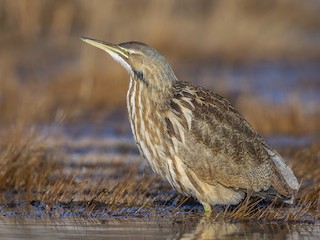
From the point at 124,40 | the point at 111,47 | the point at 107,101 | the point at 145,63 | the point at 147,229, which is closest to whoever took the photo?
the point at 147,229

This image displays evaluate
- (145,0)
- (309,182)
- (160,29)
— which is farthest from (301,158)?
(145,0)

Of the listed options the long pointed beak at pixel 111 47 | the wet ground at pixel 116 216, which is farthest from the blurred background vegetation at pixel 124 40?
the long pointed beak at pixel 111 47

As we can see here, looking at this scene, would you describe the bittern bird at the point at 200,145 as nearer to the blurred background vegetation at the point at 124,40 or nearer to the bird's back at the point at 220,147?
the bird's back at the point at 220,147

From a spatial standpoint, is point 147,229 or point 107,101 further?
point 107,101

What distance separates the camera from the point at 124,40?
13.8 meters

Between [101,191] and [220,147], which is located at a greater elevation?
[220,147]

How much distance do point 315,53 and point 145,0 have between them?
3105mm

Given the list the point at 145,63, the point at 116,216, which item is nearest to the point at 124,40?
the point at 145,63

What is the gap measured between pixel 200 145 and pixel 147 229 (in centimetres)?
81

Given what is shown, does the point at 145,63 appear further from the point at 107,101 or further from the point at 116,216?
the point at 107,101

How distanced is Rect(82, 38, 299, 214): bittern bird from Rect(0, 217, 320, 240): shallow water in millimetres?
318

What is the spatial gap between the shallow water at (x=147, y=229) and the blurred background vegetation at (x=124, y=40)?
4539mm

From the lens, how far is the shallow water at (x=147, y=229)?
5523mm

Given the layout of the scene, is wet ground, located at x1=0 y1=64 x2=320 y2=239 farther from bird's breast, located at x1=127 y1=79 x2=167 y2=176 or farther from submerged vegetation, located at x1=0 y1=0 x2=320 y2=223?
bird's breast, located at x1=127 y1=79 x2=167 y2=176
